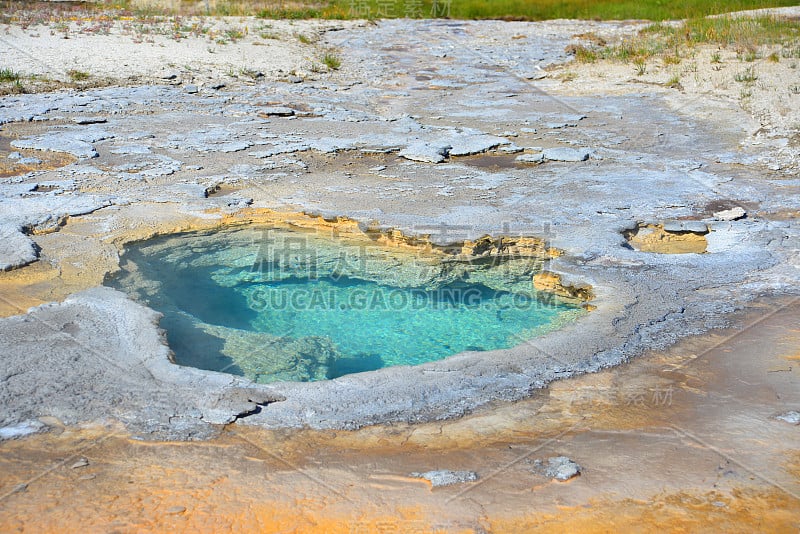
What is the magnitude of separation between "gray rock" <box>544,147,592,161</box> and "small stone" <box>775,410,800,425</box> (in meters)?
3.88

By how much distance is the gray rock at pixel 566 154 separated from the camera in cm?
645

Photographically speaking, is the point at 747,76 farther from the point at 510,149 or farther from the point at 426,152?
the point at 426,152

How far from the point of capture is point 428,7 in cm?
1883

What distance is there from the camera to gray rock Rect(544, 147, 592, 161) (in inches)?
254

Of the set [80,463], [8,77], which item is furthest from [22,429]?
[8,77]

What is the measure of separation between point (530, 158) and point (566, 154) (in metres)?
0.34

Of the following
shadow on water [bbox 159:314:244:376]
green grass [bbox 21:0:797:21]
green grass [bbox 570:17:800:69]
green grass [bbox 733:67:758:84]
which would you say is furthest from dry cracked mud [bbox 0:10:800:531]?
green grass [bbox 21:0:797:21]

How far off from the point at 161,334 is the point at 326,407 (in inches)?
37.8

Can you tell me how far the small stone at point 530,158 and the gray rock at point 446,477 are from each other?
437 centimetres

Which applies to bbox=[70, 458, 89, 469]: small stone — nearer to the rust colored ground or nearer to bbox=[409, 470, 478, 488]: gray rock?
the rust colored ground

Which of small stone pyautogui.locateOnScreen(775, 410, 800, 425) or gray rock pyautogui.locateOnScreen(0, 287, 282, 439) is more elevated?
small stone pyautogui.locateOnScreen(775, 410, 800, 425)

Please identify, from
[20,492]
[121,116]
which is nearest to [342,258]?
[20,492]

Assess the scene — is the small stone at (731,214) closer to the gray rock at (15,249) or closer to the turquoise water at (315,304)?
the turquoise water at (315,304)

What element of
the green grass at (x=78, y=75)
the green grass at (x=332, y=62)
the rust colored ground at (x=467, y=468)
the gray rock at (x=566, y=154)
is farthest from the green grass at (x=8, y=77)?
the rust colored ground at (x=467, y=468)
